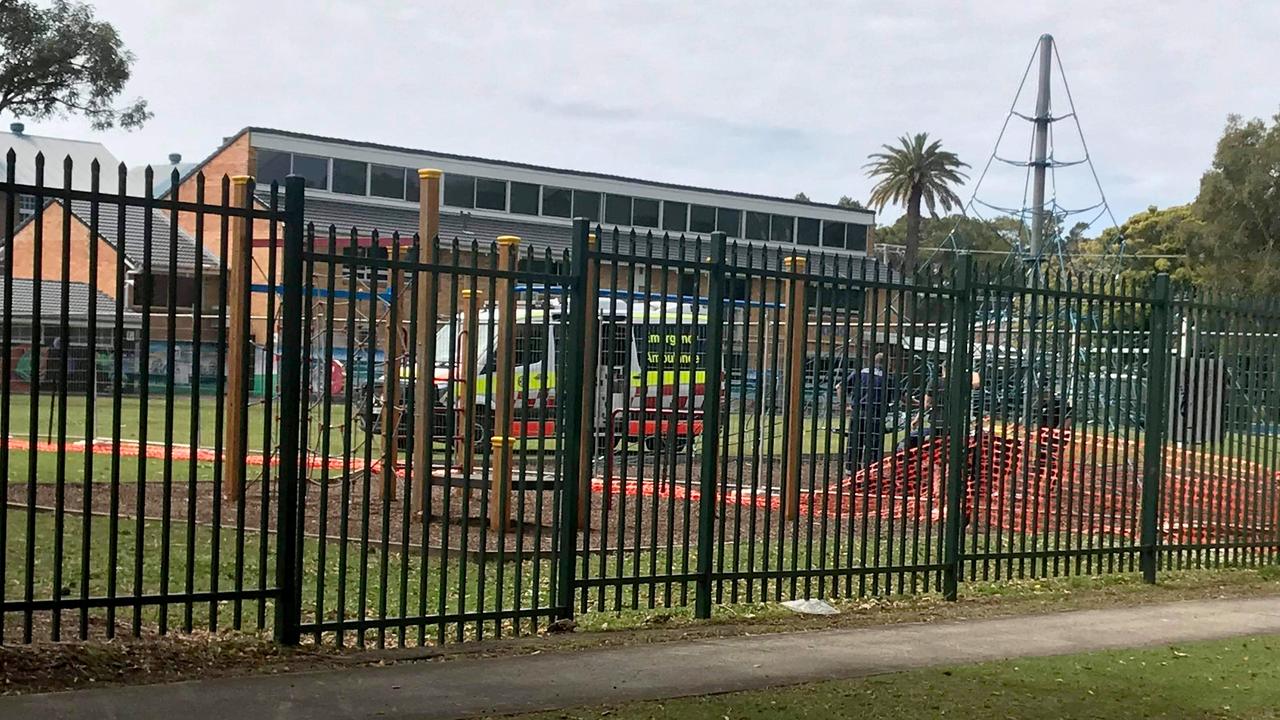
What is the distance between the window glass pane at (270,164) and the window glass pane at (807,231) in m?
22.5

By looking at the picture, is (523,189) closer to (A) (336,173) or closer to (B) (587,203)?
(B) (587,203)

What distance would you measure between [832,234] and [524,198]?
15.7 m

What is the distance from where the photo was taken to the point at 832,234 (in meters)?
56.6

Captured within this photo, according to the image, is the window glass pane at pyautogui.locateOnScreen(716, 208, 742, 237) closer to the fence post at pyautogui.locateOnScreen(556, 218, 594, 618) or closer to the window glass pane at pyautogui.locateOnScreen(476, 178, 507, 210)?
the window glass pane at pyautogui.locateOnScreen(476, 178, 507, 210)

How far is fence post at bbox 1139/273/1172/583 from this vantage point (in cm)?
1033

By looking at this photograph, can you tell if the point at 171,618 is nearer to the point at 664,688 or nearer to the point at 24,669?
the point at 24,669

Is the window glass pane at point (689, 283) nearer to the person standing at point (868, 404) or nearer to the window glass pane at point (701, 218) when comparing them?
the person standing at point (868, 404)

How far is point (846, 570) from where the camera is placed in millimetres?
8664

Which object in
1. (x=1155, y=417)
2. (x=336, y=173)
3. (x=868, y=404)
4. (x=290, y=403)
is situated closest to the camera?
(x=290, y=403)

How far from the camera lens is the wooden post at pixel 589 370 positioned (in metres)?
7.47

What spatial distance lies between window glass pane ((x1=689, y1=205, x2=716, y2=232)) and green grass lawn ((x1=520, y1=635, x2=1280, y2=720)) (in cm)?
4382

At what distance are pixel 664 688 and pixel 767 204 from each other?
157 ft

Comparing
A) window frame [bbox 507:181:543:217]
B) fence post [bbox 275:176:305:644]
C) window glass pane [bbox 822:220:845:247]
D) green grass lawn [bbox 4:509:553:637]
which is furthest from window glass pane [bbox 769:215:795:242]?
fence post [bbox 275:176:305:644]

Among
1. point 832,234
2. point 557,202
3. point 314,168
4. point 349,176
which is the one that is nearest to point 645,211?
point 557,202
